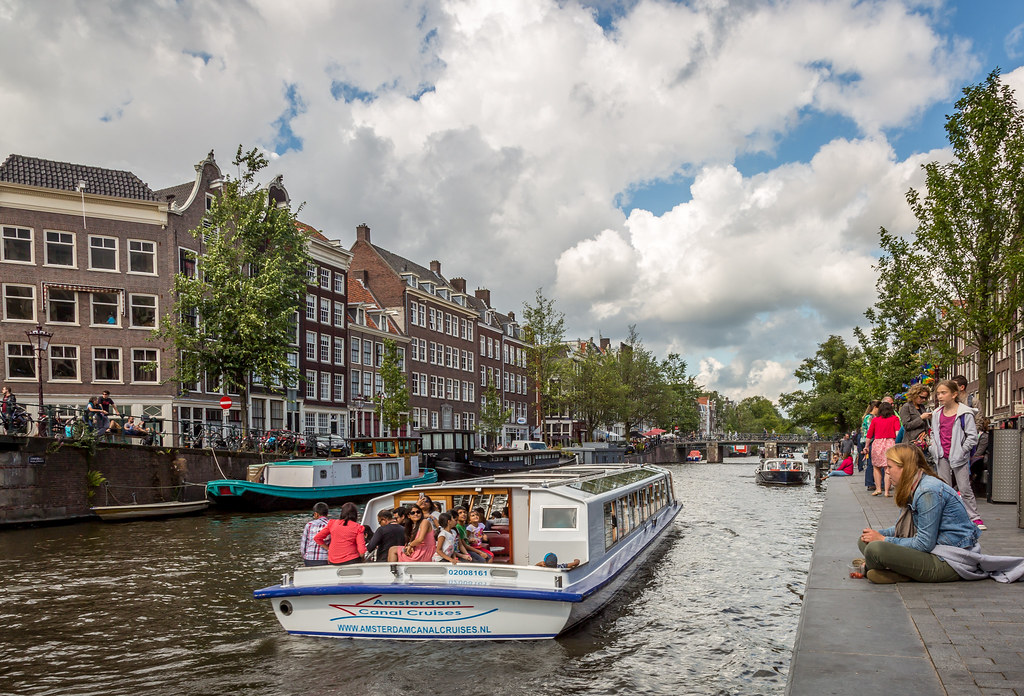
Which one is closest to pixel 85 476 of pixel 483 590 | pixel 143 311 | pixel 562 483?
pixel 143 311

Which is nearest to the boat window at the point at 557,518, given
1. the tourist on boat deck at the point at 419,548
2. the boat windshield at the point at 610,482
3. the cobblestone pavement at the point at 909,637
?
the boat windshield at the point at 610,482

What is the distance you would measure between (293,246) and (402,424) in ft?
62.3

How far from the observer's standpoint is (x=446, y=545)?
1086 centimetres

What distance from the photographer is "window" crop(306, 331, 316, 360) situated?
159 ft

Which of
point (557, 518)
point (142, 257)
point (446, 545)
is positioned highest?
point (142, 257)

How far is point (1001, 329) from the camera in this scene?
21.0 m

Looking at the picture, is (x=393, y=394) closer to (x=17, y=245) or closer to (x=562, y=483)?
(x=17, y=245)

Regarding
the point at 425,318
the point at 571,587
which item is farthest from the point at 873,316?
the point at 571,587

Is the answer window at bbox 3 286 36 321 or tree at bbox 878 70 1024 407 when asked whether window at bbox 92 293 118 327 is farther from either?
tree at bbox 878 70 1024 407

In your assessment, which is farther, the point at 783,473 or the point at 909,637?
the point at 783,473

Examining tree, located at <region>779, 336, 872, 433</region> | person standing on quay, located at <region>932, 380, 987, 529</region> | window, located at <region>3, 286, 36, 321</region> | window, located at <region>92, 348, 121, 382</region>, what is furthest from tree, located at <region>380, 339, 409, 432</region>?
tree, located at <region>779, 336, 872, 433</region>

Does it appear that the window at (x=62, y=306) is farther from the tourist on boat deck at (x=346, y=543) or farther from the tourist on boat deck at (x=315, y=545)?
the tourist on boat deck at (x=346, y=543)

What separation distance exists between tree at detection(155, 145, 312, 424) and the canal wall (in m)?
4.13

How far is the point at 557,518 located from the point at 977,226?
1701cm
